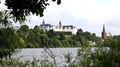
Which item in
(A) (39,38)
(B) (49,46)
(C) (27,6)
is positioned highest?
(C) (27,6)

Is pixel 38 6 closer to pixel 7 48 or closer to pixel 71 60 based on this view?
pixel 71 60

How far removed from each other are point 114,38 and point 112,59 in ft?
2.01

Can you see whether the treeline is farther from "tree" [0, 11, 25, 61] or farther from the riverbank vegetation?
"tree" [0, 11, 25, 61]

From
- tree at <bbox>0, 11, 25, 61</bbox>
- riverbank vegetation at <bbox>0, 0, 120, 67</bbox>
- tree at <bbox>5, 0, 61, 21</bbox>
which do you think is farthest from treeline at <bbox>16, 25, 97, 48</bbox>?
tree at <bbox>5, 0, 61, 21</bbox>

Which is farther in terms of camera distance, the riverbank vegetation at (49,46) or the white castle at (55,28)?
the white castle at (55,28)

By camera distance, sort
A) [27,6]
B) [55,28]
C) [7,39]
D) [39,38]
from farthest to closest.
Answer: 1. [55,28]
2. [7,39]
3. [39,38]
4. [27,6]

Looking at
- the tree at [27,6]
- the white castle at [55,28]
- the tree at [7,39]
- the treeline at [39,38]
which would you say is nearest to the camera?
the tree at [27,6]

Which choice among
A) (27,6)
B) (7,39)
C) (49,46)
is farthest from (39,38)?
(7,39)

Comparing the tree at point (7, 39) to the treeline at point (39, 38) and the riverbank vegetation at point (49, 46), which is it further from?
the treeline at point (39, 38)

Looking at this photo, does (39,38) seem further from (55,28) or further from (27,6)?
(55,28)

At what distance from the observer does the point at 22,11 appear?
175 inches

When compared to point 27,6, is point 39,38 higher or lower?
lower

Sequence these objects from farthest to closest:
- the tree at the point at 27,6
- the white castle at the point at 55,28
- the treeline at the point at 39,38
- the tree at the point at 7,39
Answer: the white castle at the point at 55,28
the tree at the point at 7,39
the treeline at the point at 39,38
the tree at the point at 27,6

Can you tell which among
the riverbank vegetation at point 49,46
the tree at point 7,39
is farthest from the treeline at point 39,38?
the tree at point 7,39
